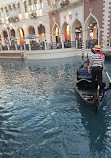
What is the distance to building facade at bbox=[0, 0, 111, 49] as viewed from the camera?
10.3m

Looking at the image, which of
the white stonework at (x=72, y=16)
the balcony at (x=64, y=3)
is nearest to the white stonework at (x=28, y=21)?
the white stonework at (x=72, y=16)

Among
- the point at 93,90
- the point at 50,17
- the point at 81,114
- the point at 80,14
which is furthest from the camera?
the point at 50,17

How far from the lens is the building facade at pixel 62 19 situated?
10281 mm

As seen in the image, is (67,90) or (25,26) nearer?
(67,90)

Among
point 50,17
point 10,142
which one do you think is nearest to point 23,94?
point 10,142

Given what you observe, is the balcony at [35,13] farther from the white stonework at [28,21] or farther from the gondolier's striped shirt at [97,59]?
the gondolier's striped shirt at [97,59]

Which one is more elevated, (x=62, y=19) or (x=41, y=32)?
(x=62, y=19)

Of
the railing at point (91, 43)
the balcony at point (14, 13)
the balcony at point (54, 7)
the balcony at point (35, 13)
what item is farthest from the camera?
the balcony at point (14, 13)

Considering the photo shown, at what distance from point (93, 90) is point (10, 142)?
269 cm

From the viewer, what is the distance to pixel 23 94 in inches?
197

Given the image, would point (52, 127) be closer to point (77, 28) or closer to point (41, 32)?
point (77, 28)

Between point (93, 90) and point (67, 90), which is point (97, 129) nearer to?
point (93, 90)

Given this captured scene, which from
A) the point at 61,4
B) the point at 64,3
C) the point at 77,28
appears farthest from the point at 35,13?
the point at 77,28

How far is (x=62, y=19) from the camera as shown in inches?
538
